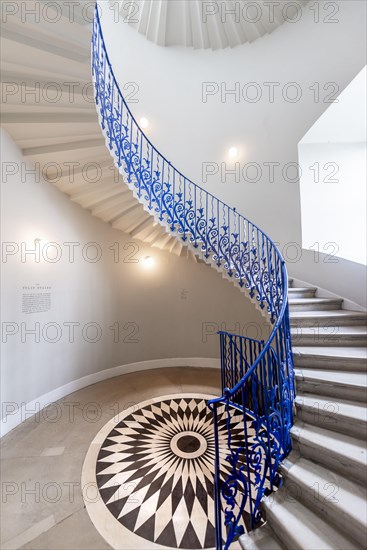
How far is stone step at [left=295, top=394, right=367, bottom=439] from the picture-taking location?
5.78 ft

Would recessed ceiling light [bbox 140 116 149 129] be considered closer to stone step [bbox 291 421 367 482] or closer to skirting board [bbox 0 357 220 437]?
skirting board [bbox 0 357 220 437]

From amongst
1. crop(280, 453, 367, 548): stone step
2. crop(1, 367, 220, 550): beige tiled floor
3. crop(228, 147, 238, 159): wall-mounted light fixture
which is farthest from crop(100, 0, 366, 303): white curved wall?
crop(1, 367, 220, 550): beige tiled floor

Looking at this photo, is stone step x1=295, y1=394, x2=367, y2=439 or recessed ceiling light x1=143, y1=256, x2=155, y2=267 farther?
recessed ceiling light x1=143, y1=256, x2=155, y2=267

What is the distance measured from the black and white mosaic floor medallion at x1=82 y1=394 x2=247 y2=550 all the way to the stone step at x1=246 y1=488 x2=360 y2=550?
0.63m

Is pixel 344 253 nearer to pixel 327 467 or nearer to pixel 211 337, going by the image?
pixel 211 337

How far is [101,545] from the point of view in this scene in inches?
69.4

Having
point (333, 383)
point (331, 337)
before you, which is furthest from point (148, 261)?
point (333, 383)

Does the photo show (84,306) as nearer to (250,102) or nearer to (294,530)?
(294,530)

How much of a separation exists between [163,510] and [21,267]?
10.2 feet

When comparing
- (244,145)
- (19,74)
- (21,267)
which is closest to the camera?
(19,74)

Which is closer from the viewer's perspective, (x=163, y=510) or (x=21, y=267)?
(x=163, y=510)

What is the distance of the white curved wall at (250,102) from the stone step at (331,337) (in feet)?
3.52

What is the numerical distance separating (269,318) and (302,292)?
81 cm

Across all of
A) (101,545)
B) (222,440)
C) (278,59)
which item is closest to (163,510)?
(101,545)
